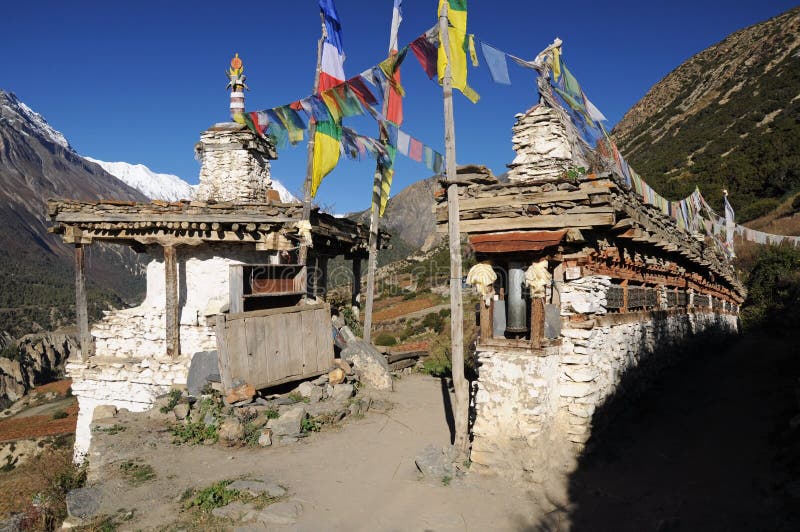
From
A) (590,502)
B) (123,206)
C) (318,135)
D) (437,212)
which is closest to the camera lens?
(590,502)

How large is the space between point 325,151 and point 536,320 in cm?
646

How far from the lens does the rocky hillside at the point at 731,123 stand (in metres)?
38.7

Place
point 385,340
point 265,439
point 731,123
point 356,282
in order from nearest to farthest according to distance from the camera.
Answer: point 265,439 → point 356,282 → point 385,340 → point 731,123

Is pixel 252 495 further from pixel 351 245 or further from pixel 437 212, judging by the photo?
pixel 351 245

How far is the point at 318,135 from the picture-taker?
35.4ft

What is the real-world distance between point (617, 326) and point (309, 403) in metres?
5.74

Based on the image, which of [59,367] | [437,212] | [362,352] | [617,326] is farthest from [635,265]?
[59,367]

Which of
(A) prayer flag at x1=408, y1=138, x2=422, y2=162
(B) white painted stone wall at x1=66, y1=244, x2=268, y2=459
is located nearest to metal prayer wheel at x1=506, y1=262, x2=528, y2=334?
(A) prayer flag at x1=408, y1=138, x2=422, y2=162

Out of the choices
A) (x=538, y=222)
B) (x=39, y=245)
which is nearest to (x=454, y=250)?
(x=538, y=222)

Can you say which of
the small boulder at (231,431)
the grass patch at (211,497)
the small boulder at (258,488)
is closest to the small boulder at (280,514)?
the small boulder at (258,488)

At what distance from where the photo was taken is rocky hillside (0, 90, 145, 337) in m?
65.8

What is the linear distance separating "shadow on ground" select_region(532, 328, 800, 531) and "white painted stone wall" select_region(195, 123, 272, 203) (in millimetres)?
10206

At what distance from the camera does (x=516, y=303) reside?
6.88 m

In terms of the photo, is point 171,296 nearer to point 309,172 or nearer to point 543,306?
point 309,172
